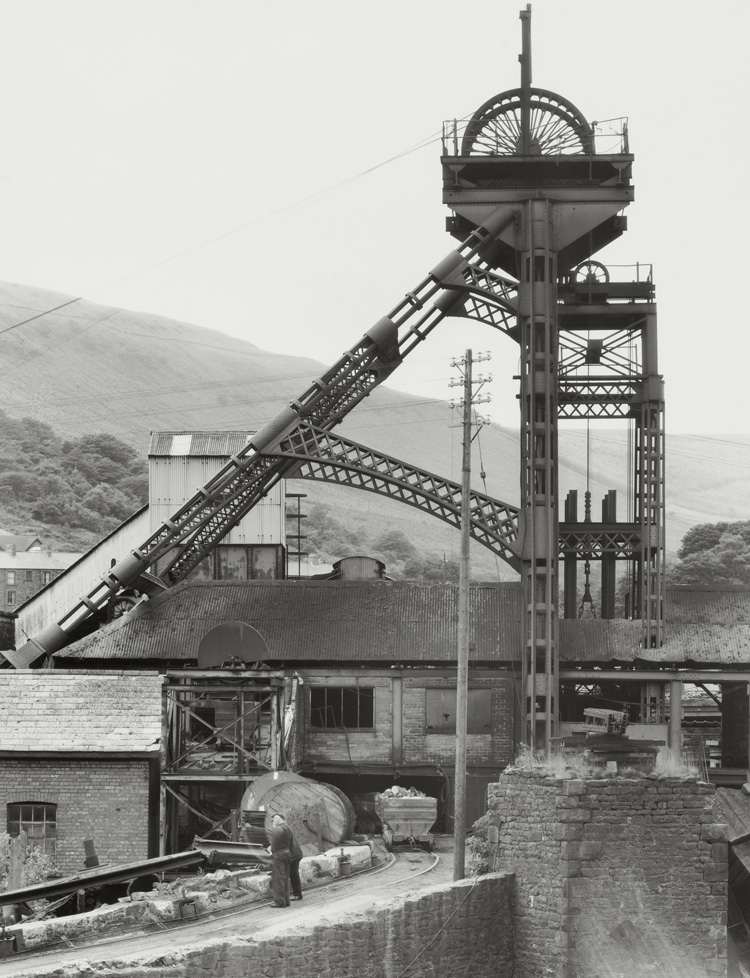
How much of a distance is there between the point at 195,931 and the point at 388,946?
9.07ft

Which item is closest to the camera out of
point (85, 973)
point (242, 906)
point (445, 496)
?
point (85, 973)

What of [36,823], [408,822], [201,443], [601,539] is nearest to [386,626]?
[601,539]

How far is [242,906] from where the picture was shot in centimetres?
1778

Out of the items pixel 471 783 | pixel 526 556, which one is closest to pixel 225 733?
pixel 471 783

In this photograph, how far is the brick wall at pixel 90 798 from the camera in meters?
27.0

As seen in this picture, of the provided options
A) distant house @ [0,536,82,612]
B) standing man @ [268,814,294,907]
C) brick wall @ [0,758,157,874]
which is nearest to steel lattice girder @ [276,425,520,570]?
brick wall @ [0,758,157,874]

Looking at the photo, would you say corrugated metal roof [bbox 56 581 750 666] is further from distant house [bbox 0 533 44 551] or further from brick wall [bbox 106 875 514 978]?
distant house [bbox 0 533 44 551]

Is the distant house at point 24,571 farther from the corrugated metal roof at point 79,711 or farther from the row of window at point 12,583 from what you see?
the corrugated metal roof at point 79,711

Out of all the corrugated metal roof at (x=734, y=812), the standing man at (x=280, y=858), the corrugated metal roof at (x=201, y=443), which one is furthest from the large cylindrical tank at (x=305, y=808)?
the corrugated metal roof at (x=201, y=443)

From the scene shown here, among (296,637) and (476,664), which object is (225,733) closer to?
(296,637)

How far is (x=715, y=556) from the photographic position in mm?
90938

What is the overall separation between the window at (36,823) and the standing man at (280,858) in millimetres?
10627

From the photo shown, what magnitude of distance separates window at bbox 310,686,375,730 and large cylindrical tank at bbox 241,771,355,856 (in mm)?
7395

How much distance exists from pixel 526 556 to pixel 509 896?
1607 cm
